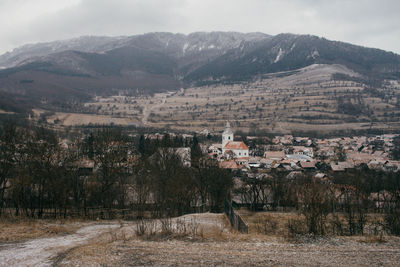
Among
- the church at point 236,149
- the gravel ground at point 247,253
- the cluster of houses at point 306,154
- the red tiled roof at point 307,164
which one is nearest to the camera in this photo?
the gravel ground at point 247,253

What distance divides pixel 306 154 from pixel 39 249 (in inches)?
3539

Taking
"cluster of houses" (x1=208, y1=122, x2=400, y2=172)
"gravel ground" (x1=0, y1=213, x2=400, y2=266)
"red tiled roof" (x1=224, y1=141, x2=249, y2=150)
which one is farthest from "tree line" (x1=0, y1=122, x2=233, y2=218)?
"red tiled roof" (x1=224, y1=141, x2=249, y2=150)

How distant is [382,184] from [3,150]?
4447cm

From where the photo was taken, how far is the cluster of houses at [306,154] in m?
74.2

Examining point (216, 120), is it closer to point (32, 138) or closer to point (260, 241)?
point (32, 138)

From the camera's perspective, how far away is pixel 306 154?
319 ft

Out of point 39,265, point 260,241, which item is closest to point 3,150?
point 39,265

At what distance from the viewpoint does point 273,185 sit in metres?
40.7

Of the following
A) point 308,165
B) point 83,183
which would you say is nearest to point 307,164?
point 308,165

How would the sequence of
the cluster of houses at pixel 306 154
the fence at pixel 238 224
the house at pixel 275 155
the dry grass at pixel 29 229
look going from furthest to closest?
1. the house at pixel 275 155
2. the cluster of houses at pixel 306 154
3. the fence at pixel 238 224
4. the dry grass at pixel 29 229

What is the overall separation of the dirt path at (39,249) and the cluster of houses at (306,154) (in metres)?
50.1

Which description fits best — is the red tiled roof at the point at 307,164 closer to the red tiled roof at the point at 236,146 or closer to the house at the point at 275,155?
the house at the point at 275,155

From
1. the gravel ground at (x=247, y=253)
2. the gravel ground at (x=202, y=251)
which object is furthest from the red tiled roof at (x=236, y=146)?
the gravel ground at (x=247, y=253)

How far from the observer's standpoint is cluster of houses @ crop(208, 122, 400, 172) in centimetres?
7419
